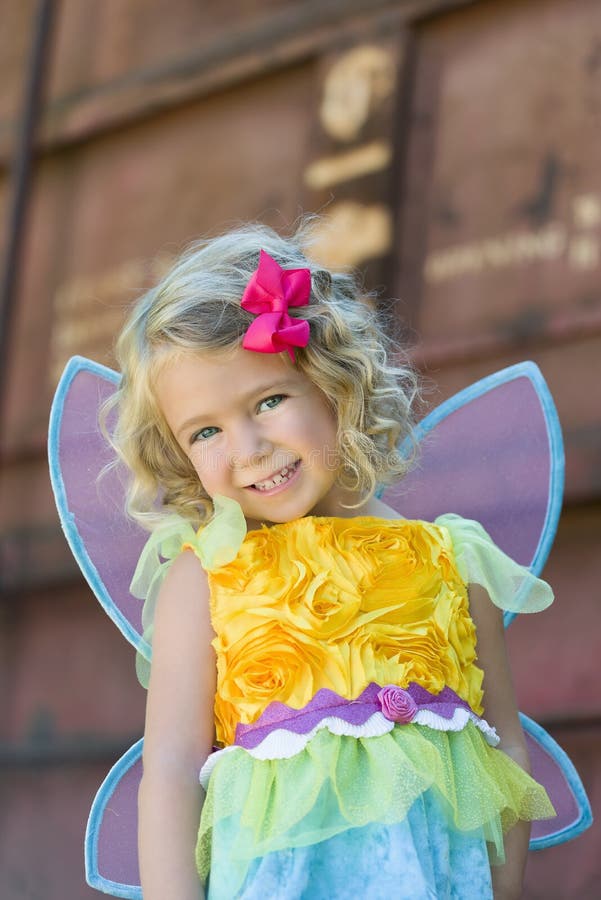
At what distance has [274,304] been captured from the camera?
58.2 inches

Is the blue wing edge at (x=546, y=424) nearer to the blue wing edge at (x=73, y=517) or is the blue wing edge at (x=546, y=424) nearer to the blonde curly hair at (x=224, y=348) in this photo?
the blonde curly hair at (x=224, y=348)

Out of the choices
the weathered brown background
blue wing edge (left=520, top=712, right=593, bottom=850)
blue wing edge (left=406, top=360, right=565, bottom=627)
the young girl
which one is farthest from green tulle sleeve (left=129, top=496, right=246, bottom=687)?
the weathered brown background

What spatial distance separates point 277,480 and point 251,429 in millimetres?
70

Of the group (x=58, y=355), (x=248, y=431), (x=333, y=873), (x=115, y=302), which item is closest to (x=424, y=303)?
(x=115, y=302)

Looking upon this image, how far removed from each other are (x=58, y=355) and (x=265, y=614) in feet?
9.24

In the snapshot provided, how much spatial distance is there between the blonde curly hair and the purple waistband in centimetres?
26

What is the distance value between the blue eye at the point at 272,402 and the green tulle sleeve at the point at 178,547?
118mm

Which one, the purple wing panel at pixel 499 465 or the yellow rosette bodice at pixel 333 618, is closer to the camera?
the yellow rosette bodice at pixel 333 618

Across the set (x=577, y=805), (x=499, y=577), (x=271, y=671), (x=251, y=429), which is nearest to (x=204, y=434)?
(x=251, y=429)

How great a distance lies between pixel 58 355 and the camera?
4.07 m

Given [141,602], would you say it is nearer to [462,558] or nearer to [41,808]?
[462,558]

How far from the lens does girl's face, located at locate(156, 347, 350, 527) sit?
1.44m

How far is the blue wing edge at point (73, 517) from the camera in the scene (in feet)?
5.39

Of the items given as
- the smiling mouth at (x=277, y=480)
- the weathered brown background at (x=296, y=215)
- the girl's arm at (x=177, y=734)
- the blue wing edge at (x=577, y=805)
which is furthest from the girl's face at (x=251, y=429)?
the weathered brown background at (x=296, y=215)
